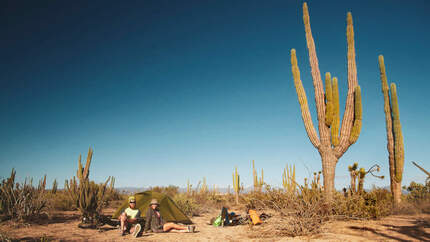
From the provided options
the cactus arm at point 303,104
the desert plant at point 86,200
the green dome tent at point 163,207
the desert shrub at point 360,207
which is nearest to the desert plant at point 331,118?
the cactus arm at point 303,104

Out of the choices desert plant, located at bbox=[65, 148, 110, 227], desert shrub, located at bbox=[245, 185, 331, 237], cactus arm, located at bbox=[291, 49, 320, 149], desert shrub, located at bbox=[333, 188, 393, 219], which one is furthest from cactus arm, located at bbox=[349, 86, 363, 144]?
desert plant, located at bbox=[65, 148, 110, 227]

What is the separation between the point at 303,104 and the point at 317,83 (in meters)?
0.98

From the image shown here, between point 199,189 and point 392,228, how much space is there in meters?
15.0

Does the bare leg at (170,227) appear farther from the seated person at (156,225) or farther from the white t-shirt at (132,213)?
the white t-shirt at (132,213)

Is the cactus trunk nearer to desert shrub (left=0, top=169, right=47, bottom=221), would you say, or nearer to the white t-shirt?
the white t-shirt

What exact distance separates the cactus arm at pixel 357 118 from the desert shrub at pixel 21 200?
10933mm

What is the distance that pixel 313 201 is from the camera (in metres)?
7.41

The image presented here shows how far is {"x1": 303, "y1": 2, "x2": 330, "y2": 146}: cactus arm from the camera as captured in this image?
9469mm

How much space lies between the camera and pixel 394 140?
11281mm

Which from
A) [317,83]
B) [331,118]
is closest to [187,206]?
[331,118]

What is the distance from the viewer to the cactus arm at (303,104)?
9664 millimetres

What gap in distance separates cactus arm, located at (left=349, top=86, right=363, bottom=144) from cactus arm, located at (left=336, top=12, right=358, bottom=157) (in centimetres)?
12

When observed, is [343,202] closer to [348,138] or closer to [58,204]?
[348,138]

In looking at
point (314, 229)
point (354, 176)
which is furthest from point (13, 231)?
point (354, 176)
